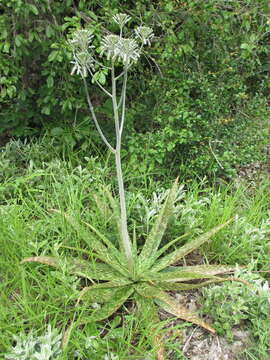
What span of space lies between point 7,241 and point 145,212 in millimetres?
941

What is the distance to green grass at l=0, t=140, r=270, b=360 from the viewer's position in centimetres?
168

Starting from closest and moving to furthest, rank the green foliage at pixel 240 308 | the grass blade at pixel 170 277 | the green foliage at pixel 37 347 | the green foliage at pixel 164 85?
the green foliage at pixel 37 347 → the green foliage at pixel 240 308 → the grass blade at pixel 170 277 → the green foliage at pixel 164 85

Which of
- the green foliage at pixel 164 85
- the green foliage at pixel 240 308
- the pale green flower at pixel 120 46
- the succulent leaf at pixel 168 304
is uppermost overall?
the pale green flower at pixel 120 46

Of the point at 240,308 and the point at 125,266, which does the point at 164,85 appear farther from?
the point at 240,308

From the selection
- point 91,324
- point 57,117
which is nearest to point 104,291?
point 91,324

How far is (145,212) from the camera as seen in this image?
7.91ft

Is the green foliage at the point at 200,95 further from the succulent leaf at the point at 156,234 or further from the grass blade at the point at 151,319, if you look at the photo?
the grass blade at the point at 151,319

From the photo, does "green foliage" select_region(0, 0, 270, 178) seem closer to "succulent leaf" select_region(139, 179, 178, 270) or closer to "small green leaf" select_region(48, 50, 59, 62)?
"small green leaf" select_region(48, 50, 59, 62)

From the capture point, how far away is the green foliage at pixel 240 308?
175 cm

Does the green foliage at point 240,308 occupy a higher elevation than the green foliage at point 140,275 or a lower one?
lower

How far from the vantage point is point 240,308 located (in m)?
1.73

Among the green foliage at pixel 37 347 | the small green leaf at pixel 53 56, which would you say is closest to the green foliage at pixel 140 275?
the green foliage at pixel 37 347

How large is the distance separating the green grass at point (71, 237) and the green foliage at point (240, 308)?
3cm

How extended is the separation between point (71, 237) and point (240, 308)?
112cm
